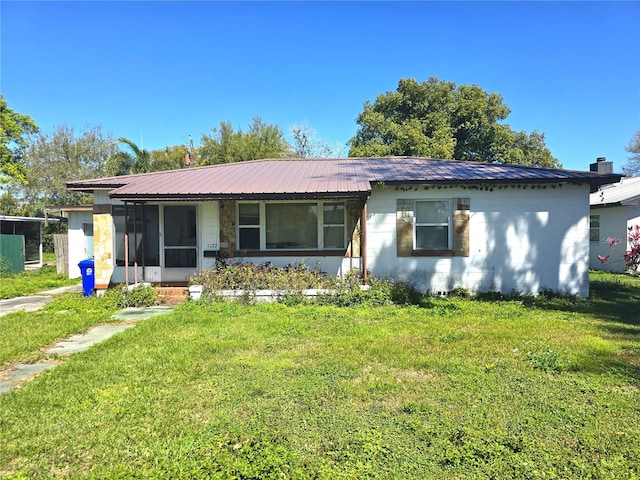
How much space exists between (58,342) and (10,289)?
321 inches

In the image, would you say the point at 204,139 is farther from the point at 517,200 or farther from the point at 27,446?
the point at 27,446

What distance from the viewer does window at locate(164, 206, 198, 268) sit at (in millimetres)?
11219

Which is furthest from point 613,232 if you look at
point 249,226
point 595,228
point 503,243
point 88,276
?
point 88,276

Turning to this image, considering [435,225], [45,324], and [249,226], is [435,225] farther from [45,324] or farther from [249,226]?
[45,324]

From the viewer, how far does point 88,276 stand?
10.6 metres

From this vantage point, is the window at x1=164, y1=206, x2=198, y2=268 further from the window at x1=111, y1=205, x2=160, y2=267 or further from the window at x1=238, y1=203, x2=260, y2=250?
the window at x1=238, y1=203, x2=260, y2=250

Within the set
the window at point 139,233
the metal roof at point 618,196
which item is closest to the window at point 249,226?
the window at point 139,233

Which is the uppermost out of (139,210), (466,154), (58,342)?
(466,154)

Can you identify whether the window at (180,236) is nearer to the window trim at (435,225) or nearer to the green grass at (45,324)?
the green grass at (45,324)

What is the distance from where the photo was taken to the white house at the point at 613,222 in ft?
53.5

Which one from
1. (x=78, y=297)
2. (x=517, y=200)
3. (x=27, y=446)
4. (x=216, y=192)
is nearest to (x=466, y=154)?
(x=517, y=200)

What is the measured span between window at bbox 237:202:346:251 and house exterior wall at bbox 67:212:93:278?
27.5 feet

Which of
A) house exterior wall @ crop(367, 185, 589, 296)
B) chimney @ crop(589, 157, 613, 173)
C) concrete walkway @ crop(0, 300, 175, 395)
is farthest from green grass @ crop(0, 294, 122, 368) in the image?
chimney @ crop(589, 157, 613, 173)

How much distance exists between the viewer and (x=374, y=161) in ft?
45.1
